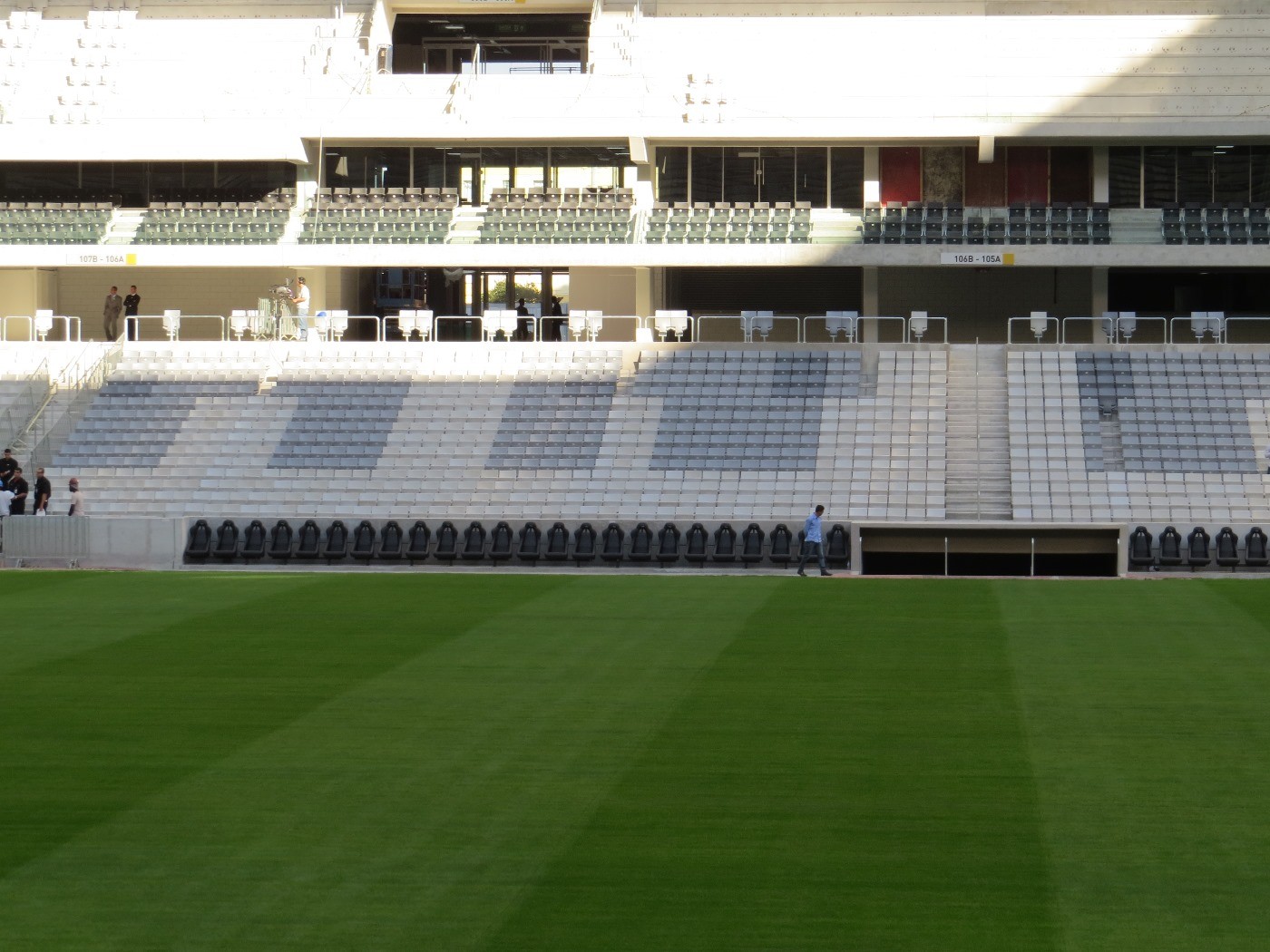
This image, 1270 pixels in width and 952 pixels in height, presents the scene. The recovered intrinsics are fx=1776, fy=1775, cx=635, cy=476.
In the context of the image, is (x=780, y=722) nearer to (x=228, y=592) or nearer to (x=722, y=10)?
(x=228, y=592)

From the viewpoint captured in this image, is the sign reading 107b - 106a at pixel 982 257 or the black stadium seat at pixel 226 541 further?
the sign reading 107b - 106a at pixel 982 257

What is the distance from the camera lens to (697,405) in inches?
1390

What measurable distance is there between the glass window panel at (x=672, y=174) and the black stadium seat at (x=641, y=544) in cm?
1435

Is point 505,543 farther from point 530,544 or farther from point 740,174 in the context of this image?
point 740,174

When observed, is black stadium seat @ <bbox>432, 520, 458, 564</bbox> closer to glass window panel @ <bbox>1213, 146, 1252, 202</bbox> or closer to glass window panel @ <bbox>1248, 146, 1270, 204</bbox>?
glass window panel @ <bbox>1213, 146, 1252, 202</bbox>

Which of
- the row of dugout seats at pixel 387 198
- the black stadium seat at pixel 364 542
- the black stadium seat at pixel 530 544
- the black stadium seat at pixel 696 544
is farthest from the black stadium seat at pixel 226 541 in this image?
the row of dugout seats at pixel 387 198

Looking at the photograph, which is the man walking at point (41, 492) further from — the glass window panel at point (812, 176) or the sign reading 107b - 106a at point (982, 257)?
the sign reading 107b - 106a at point (982, 257)

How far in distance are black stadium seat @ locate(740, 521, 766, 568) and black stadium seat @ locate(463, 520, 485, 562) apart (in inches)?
171

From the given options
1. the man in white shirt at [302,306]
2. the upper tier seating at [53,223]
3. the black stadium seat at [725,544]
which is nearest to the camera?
the black stadium seat at [725,544]

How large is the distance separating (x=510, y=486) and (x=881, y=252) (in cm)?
1117

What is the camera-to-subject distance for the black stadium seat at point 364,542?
29.5m

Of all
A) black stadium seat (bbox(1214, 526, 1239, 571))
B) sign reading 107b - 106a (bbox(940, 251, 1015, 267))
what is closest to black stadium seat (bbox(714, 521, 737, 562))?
black stadium seat (bbox(1214, 526, 1239, 571))

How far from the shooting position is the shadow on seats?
29.2 m

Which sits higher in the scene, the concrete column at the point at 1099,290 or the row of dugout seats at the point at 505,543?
the concrete column at the point at 1099,290
